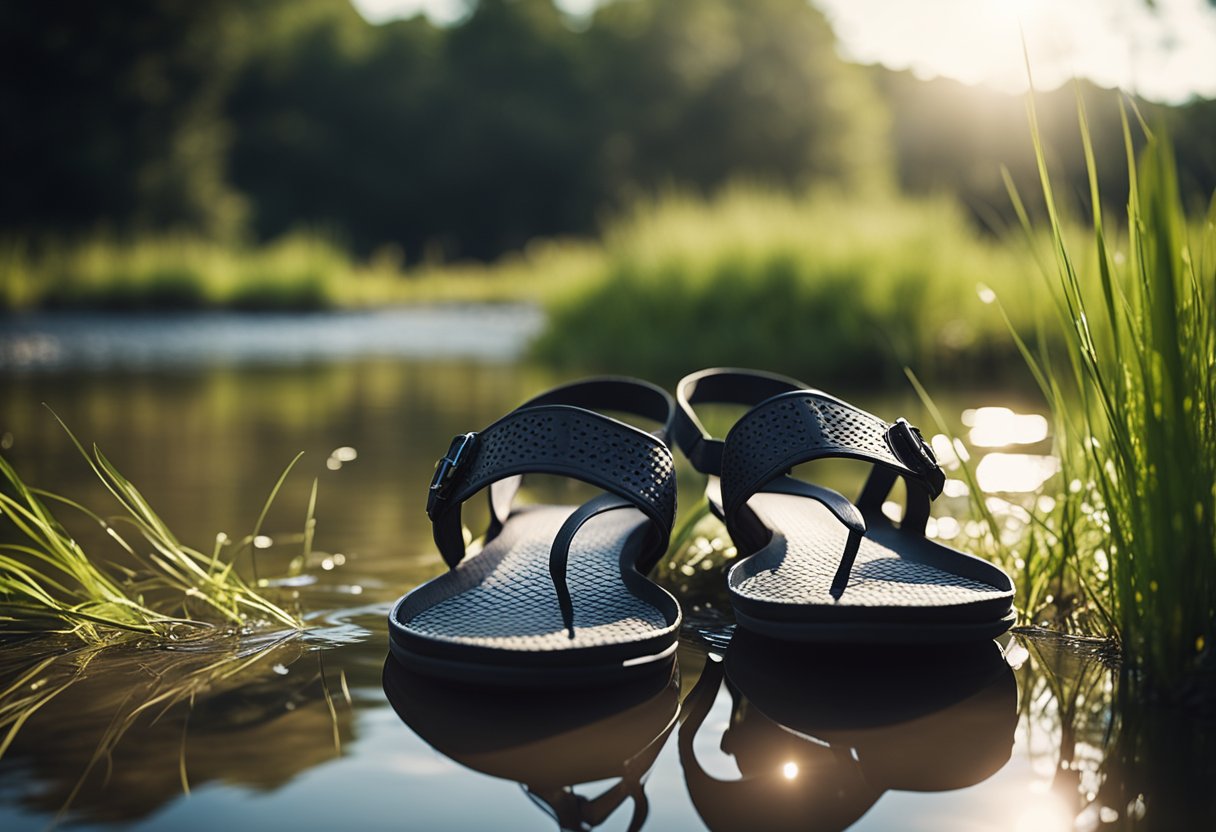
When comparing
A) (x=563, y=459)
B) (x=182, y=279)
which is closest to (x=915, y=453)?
(x=563, y=459)

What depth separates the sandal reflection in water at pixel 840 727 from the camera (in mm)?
1185

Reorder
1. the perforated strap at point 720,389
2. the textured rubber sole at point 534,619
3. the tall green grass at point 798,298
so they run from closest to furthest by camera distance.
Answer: the textured rubber sole at point 534,619
the perforated strap at point 720,389
the tall green grass at point 798,298

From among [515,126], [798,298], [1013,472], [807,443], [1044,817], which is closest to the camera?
[1044,817]

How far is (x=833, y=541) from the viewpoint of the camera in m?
1.98

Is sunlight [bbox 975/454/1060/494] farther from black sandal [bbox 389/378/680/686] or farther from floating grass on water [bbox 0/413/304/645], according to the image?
floating grass on water [bbox 0/413/304/645]

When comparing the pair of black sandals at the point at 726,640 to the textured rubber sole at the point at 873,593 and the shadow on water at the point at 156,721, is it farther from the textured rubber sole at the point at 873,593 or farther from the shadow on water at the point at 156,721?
the shadow on water at the point at 156,721

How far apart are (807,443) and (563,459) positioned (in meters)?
0.41

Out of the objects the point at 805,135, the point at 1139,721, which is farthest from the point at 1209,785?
the point at 805,135

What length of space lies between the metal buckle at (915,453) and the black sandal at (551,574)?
401 mm

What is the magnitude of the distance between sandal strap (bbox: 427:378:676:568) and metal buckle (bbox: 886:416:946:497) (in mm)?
403

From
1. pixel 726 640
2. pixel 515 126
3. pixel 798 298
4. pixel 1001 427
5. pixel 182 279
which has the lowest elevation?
pixel 182 279

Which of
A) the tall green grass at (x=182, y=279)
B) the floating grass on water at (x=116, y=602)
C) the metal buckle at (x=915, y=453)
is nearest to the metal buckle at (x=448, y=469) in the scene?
the floating grass on water at (x=116, y=602)

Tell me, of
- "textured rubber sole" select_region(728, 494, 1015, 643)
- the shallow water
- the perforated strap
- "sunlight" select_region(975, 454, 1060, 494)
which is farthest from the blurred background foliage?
the shallow water

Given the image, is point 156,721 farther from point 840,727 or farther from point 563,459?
point 840,727
